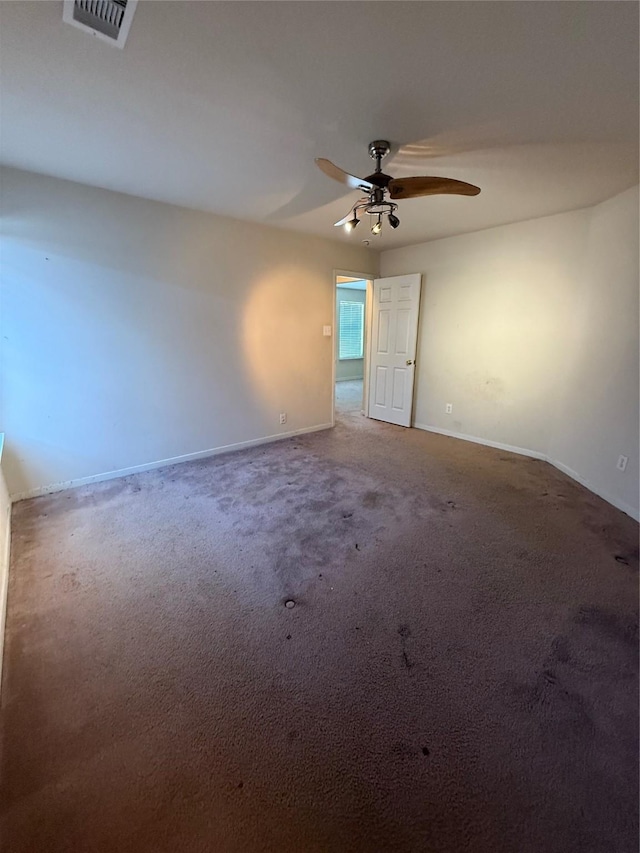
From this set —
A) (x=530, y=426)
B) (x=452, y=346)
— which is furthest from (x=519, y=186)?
(x=530, y=426)

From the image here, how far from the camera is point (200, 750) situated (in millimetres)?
1230

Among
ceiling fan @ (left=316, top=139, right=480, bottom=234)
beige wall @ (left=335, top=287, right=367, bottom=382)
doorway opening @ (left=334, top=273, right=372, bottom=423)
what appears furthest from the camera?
beige wall @ (left=335, top=287, right=367, bottom=382)

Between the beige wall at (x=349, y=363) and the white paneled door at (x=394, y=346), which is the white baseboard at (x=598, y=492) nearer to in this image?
the white paneled door at (x=394, y=346)

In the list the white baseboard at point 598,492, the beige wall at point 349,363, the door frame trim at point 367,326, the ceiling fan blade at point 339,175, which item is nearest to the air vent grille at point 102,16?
the ceiling fan blade at point 339,175

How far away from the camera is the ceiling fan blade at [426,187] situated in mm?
1989

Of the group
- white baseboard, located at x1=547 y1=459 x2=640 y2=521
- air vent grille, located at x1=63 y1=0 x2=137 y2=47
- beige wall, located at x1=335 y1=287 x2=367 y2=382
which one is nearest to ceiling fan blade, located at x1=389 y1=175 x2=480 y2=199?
air vent grille, located at x1=63 y1=0 x2=137 y2=47

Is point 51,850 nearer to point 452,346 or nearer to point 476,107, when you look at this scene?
point 476,107

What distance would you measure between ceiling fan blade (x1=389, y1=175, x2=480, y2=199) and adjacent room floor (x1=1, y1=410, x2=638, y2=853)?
2.15 metres

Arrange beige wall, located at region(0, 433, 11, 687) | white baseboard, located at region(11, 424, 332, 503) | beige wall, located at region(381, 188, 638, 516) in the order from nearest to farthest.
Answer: beige wall, located at region(0, 433, 11, 687) → beige wall, located at region(381, 188, 638, 516) → white baseboard, located at region(11, 424, 332, 503)

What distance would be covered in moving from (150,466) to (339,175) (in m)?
2.98

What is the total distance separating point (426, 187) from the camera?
2.05 m

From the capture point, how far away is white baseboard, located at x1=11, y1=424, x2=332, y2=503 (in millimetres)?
2949

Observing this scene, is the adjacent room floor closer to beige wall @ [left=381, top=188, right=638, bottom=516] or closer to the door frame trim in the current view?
beige wall @ [left=381, top=188, right=638, bottom=516]

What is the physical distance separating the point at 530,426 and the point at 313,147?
134 inches
